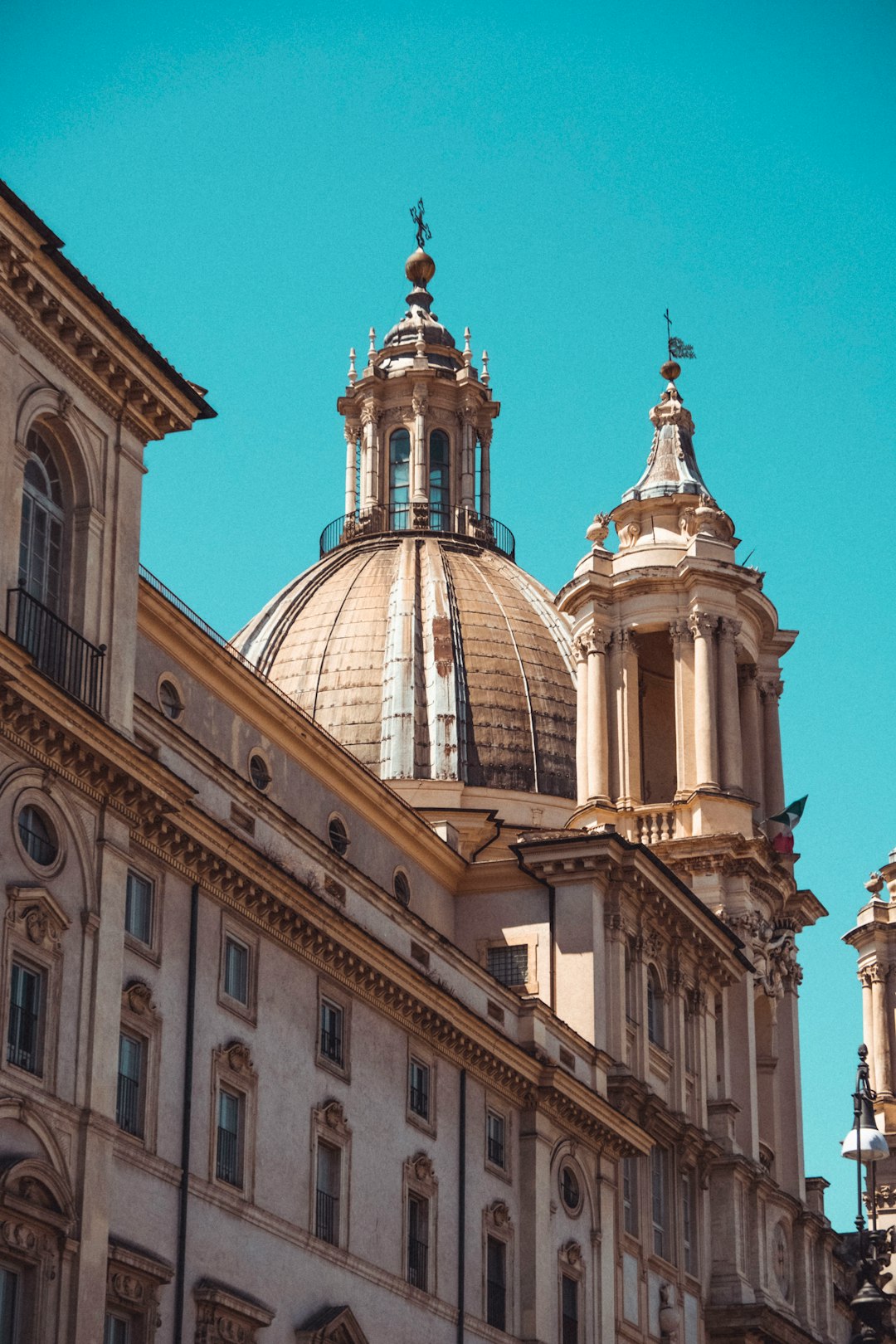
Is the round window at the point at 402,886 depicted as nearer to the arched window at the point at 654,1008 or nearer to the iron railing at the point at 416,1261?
the arched window at the point at 654,1008

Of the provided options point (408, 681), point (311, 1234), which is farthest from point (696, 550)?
point (311, 1234)

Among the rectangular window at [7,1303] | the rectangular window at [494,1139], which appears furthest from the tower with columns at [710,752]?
the rectangular window at [7,1303]

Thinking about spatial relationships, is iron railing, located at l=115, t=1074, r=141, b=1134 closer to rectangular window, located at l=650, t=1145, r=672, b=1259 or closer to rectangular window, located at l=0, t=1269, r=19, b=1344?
rectangular window, located at l=0, t=1269, r=19, b=1344

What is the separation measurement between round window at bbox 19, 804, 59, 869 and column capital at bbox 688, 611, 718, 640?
124 ft

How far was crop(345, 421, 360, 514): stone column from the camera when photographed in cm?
9706

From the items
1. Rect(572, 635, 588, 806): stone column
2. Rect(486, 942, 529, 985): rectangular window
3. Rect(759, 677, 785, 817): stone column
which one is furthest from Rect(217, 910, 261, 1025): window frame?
Rect(759, 677, 785, 817): stone column

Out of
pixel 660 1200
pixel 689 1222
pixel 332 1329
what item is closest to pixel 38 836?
pixel 332 1329

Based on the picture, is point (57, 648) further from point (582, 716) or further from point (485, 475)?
point (485, 475)

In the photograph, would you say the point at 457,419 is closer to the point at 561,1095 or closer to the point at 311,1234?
the point at 561,1095

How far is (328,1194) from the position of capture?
46250 millimetres

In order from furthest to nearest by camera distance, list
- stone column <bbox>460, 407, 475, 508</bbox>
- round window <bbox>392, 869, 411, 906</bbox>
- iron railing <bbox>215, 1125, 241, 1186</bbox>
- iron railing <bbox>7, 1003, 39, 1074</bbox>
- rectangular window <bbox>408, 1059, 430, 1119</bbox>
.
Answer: stone column <bbox>460, 407, 475, 508</bbox> → round window <bbox>392, 869, 411, 906</bbox> → rectangular window <bbox>408, 1059, 430, 1119</bbox> → iron railing <bbox>215, 1125, 241, 1186</bbox> → iron railing <bbox>7, 1003, 39, 1074</bbox>

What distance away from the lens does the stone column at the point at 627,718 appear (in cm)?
7238

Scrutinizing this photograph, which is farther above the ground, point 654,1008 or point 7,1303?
point 654,1008

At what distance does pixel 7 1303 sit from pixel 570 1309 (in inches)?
877
